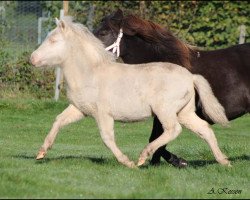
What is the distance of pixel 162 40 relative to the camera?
1160cm

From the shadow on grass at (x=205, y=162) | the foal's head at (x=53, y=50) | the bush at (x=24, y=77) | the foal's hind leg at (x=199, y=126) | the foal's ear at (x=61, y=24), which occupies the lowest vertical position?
the bush at (x=24, y=77)

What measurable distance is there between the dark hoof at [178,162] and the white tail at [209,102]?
0.72m

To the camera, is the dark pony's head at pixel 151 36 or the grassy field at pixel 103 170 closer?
the grassy field at pixel 103 170

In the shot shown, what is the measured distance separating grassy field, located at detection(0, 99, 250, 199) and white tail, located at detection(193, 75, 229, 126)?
2.01 ft

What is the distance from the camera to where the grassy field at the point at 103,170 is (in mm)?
8695

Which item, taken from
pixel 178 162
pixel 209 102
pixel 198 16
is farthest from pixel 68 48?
pixel 198 16

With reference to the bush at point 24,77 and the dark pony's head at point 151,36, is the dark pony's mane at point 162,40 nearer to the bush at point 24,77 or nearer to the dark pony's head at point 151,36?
the dark pony's head at point 151,36

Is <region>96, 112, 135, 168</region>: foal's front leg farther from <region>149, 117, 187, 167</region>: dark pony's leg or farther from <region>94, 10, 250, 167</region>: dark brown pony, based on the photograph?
<region>94, 10, 250, 167</region>: dark brown pony

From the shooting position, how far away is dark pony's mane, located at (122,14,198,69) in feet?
37.7

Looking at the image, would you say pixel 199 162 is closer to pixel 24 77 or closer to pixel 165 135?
pixel 165 135

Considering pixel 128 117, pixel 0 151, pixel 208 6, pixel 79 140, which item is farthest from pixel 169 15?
pixel 128 117
